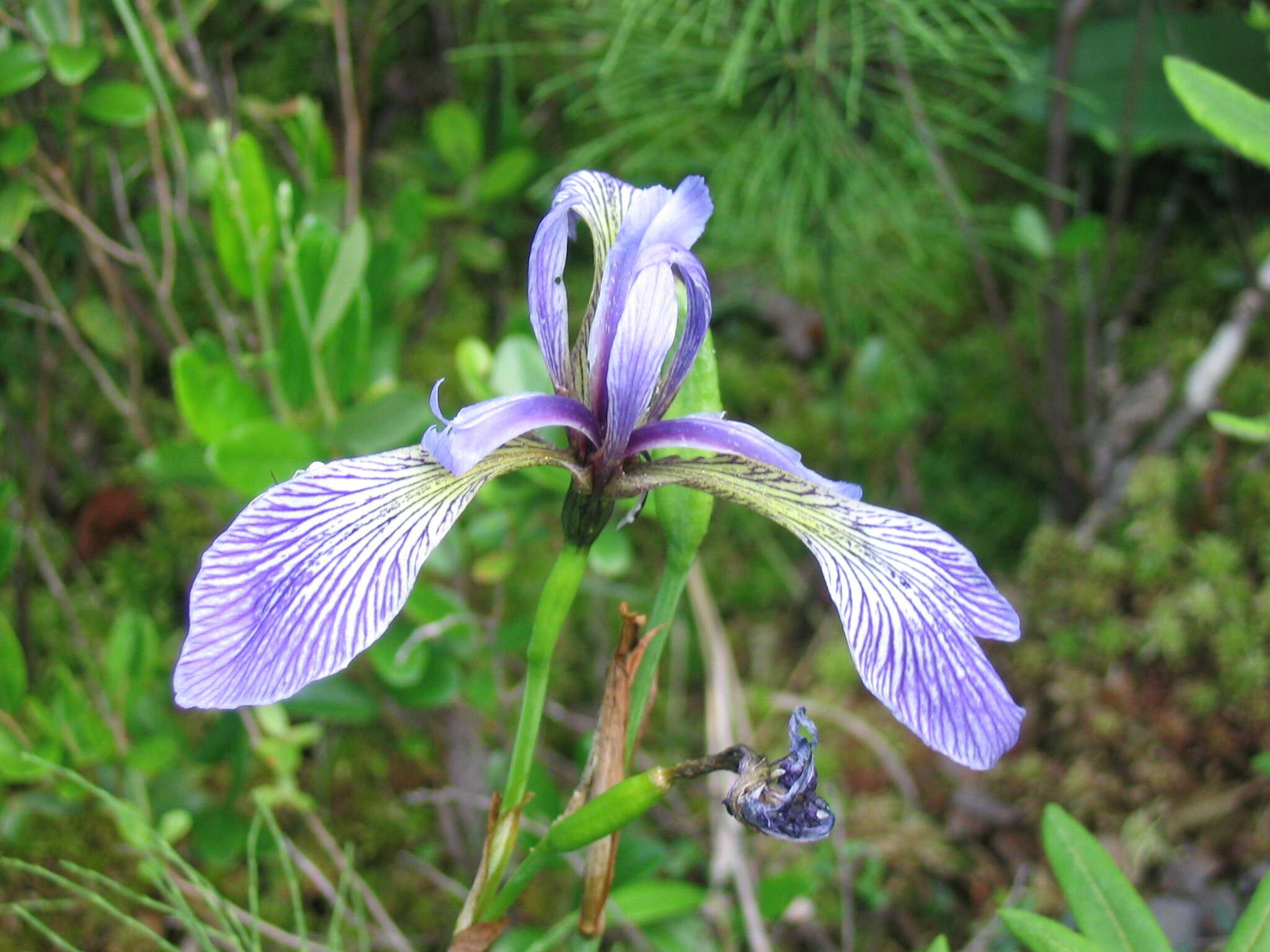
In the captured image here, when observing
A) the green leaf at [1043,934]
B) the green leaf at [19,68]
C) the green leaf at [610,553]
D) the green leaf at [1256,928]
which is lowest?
the green leaf at [610,553]

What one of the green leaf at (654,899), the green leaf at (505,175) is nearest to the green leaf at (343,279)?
the green leaf at (505,175)

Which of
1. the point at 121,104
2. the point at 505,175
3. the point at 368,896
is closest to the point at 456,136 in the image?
the point at 505,175

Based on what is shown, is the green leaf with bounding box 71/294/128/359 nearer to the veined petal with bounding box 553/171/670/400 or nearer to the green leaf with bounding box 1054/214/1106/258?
the veined petal with bounding box 553/171/670/400

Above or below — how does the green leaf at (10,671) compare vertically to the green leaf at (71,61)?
below

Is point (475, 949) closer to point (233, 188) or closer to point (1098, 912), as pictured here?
point (1098, 912)

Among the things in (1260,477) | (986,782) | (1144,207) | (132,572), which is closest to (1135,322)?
(1144,207)

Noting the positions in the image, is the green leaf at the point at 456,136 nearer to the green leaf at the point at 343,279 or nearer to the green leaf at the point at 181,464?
the green leaf at the point at 343,279
